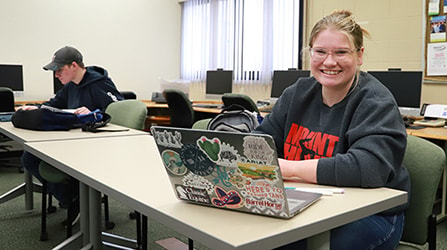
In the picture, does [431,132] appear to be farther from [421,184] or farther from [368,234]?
[368,234]

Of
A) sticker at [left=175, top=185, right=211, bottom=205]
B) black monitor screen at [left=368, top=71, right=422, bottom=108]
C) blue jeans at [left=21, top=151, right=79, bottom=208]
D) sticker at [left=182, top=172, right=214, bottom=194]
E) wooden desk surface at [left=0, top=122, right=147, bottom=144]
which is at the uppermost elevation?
black monitor screen at [left=368, top=71, right=422, bottom=108]

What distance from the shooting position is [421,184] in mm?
1234

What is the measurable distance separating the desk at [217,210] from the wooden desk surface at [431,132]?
5.74 ft

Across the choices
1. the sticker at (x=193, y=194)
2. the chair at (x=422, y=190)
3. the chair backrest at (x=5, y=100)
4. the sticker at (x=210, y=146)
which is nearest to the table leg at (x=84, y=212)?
the sticker at (x=193, y=194)

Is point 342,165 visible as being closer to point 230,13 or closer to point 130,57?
point 230,13

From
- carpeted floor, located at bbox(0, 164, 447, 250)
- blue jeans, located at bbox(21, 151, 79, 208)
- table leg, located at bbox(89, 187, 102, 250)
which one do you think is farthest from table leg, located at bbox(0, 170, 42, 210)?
table leg, located at bbox(89, 187, 102, 250)

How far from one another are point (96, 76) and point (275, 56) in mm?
2595

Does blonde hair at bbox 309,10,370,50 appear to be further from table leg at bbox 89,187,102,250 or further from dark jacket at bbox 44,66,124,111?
dark jacket at bbox 44,66,124,111

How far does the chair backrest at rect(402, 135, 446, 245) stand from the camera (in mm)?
1217

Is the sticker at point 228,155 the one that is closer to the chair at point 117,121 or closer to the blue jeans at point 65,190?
the chair at point 117,121

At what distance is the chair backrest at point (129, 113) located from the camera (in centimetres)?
245

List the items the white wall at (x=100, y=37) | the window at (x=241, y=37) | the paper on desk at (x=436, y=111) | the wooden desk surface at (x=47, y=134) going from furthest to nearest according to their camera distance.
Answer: the white wall at (x=100, y=37)
the window at (x=241, y=37)
the paper on desk at (x=436, y=111)
the wooden desk surface at (x=47, y=134)

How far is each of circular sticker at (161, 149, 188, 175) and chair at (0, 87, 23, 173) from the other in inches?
126

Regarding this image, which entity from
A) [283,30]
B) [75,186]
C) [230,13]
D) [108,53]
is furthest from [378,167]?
[108,53]
